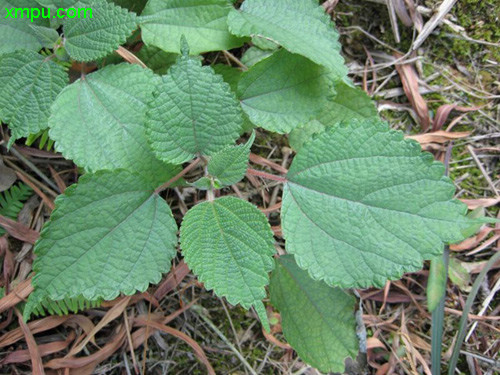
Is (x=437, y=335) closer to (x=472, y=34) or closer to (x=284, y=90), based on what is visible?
(x=284, y=90)

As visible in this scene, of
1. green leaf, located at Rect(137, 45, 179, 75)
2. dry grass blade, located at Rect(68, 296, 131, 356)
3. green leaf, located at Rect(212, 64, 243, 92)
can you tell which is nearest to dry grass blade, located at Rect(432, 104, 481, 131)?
green leaf, located at Rect(212, 64, 243, 92)

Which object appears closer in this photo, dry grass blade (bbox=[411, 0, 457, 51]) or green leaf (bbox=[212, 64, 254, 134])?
green leaf (bbox=[212, 64, 254, 134])

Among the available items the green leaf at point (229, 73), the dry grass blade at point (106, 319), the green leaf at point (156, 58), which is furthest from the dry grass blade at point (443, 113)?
the dry grass blade at point (106, 319)

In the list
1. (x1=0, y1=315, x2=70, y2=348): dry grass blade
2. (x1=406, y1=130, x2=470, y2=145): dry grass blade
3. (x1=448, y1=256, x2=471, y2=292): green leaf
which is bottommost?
(x1=0, y1=315, x2=70, y2=348): dry grass blade

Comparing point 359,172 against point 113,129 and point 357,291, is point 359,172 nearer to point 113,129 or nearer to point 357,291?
point 357,291

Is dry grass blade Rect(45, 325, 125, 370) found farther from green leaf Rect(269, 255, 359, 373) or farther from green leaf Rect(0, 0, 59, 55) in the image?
green leaf Rect(0, 0, 59, 55)

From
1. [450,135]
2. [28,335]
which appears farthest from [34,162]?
[450,135]

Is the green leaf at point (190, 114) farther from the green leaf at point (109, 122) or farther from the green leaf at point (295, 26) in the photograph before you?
the green leaf at point (295, 26)

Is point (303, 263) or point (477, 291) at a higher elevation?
point (303, 263)
